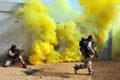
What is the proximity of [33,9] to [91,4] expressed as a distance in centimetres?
295

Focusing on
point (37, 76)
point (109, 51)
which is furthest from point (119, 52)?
point (37, 76)

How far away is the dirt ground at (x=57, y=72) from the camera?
1032cm

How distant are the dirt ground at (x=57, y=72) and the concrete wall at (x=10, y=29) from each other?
55.6 inches

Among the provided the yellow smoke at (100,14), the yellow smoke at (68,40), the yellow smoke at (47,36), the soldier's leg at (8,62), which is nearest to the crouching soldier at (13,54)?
the soldier's leg at (8,62)

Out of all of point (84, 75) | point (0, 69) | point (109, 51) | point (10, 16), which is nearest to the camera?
point (84, 75)

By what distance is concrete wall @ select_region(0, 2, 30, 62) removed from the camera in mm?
13766

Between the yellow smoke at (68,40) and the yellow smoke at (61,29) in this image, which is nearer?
the yellow smoke at (61,29)

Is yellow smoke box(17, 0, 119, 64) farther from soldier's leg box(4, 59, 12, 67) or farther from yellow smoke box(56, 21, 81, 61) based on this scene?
soldier's leg box(4, 59, 12, 67)

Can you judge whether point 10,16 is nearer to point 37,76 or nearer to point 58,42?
point 58,42

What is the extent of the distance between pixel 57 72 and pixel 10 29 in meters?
3.81

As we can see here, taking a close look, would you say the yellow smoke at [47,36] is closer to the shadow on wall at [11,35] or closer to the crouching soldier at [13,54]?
the shadow on wall at [11,35]

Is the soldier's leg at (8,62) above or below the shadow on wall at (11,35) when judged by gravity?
below

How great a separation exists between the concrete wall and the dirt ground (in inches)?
55.6

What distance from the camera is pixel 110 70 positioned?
469 inches
